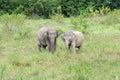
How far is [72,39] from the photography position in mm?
10852

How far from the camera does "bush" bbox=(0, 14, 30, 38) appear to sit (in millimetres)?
14211

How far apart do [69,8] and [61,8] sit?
563 mm

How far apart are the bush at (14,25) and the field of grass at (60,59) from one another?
73mm

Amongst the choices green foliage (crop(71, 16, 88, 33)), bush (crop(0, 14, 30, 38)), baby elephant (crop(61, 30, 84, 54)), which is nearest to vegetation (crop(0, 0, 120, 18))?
green foliage (crop(71, 16, 88, 33))

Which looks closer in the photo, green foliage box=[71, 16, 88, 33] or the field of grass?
the field of grass

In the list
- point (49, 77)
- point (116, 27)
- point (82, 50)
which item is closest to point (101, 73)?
point (49, 77)

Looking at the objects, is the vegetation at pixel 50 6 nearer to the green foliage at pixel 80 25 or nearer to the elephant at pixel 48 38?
the green foliage at pixel 80 25

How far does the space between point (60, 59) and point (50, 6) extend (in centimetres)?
1583

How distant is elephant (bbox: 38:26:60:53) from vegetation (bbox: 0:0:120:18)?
43.6ft

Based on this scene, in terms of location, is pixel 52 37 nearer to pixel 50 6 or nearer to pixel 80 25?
pixel 80 25

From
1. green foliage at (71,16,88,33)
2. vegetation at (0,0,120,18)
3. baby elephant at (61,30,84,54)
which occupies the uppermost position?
baby elephant at (61,30,84,54)

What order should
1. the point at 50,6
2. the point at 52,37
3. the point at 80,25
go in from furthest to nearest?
the point at 50,6
the point at 80,25
the point at 52,37

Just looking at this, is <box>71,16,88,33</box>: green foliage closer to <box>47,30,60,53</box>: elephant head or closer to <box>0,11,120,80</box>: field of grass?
<box>0,11,120,80</box>: field of grass

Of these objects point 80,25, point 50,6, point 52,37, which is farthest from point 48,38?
point 50,6
